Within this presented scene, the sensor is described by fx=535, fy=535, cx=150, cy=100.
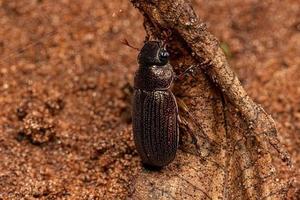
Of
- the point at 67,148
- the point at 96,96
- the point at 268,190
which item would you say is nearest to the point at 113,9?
the point at 96,96

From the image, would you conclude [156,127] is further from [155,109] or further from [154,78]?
[154,78]

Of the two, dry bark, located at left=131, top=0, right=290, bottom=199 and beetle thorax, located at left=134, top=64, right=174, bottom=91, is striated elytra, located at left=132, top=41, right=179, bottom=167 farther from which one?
dry bark, located at left=131, top=0, right=290, bottom=199

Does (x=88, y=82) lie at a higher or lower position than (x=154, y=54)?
lower

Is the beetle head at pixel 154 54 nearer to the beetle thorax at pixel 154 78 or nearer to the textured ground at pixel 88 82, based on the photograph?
the beetle thorax at pixel 154 78

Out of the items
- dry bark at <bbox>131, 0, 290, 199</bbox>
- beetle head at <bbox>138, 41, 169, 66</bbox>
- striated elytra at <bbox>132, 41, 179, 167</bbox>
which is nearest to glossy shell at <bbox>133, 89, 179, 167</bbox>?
striated elytra at <bbox>132, 41, 179, 167</bbox>

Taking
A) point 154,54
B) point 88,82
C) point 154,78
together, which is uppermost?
point 154,54

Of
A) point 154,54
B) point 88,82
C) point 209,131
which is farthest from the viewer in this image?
point 88,82

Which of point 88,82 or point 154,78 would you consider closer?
point 154,78

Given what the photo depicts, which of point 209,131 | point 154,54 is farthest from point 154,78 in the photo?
point 209,131
